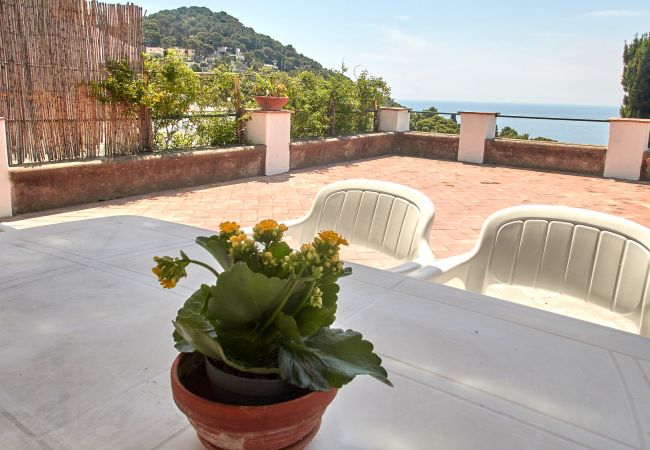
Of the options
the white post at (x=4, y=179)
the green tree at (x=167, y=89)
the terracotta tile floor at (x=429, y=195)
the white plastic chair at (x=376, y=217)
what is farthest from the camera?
the green tree at (x=167, y=89)

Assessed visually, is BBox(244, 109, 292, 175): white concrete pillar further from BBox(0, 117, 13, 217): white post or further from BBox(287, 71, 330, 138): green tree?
BBox(0, 117, 13, 217): white post

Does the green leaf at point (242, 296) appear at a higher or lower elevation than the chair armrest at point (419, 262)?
higher

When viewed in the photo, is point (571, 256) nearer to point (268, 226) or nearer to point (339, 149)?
point (268, 226)

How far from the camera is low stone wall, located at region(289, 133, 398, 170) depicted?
762cm

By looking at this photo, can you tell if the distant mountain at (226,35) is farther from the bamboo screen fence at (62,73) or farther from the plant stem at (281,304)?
the plant stem at (281,304)

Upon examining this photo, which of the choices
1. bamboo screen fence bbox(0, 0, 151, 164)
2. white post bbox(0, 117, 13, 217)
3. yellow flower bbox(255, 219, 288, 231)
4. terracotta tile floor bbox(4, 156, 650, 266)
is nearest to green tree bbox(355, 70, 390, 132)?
terracotta tile floor bbox(4, 156, 650, 266)

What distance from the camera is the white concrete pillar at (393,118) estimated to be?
9.51m

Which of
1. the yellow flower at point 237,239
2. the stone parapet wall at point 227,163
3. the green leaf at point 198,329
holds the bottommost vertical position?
the stone parapet wall at point 227,163

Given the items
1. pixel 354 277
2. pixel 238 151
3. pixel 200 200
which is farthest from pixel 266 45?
pixel 354 277

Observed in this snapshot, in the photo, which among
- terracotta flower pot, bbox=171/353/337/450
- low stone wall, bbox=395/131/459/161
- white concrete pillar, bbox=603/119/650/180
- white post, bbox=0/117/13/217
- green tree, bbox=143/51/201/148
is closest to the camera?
terracotta flower pot, bbox=171/353/337/450

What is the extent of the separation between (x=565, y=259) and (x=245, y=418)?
141 centimetres

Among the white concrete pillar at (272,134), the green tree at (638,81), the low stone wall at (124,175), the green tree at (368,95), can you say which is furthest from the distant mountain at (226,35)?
the green tree at (638,81)

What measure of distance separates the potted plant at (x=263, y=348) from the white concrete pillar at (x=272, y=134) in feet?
21.0

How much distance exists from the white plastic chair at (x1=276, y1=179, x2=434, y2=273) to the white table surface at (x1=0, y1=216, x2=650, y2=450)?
0.56 m
